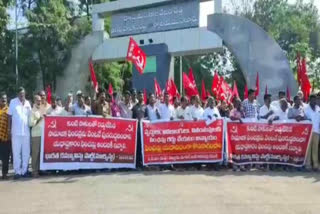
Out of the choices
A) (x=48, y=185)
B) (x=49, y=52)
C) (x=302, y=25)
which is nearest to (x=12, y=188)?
(x=48, y=185)

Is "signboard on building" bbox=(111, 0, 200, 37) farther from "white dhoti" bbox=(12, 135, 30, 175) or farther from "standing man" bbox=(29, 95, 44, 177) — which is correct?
"white dhoti" bbox=(12, 135, 30, 175)

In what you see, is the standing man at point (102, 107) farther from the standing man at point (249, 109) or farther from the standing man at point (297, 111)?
the standing man at point (297, 111)

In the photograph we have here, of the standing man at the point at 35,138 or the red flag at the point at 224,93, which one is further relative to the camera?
the red flag at the point at 224,93

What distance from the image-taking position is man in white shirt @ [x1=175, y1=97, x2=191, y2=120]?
1279 cm

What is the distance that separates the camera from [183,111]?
13.0 metres

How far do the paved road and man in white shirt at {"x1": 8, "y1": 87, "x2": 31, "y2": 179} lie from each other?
71cm

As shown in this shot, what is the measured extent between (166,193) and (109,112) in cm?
385

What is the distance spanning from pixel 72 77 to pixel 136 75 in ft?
10.1

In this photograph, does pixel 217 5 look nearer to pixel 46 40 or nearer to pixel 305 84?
pixel 305 84

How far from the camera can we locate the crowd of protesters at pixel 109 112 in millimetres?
11398

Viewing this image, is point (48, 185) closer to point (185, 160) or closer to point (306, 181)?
point (185, 160)

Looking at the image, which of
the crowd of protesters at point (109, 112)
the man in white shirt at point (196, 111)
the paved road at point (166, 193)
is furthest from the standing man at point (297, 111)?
the man in white shirt at point (196, 111)

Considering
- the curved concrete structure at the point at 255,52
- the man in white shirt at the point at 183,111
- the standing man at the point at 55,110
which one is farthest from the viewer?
the curved concrete structure at the point at 255,52

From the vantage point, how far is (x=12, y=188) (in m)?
9.89
